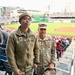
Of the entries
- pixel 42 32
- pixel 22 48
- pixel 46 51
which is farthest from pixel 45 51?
pixel 22 48

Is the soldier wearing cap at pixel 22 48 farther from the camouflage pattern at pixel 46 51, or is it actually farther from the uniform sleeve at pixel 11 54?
the camouflage pattern at pixel 46 51

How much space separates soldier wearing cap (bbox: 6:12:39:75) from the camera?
64.0 inches

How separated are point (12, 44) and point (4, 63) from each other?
0.91m

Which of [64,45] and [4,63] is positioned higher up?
[4,63]

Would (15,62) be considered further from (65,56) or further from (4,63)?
(65,56)

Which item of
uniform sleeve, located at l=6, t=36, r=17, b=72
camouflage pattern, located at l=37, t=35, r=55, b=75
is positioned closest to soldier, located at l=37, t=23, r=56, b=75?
camouflage pattern, located at l=37, t=35, r=55, b=75

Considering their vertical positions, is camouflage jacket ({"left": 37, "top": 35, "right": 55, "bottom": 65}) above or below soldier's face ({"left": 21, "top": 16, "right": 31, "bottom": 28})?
below

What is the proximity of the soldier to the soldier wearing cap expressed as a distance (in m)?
0.28

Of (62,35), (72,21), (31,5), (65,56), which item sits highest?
(31,5)

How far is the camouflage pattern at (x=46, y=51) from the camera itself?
1.99 metres

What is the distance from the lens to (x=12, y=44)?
1628 mm

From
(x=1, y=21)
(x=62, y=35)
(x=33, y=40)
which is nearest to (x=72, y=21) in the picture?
(x=62, y=35)

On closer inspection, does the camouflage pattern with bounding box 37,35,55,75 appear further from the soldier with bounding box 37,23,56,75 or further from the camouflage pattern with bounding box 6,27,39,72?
the camouflage pattern with bounding box 6,27,39,72

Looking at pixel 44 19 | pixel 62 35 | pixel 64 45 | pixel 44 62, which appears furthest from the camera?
pixel 62 35
